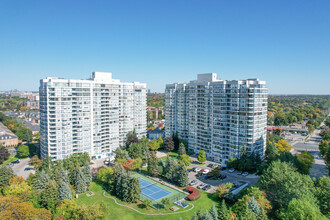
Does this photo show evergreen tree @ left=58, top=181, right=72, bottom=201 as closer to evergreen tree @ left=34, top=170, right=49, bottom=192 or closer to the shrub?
evergreen tree @ left=34, top=170, right=49, bottom=192

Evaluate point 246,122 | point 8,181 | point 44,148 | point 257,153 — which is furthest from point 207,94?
point 8,181

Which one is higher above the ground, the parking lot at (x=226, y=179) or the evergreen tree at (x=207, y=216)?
the evergreen tree at (x=207, y=216)

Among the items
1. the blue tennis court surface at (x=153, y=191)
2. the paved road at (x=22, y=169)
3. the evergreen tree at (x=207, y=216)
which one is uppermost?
the evergreen tree at (x=207, y=216)

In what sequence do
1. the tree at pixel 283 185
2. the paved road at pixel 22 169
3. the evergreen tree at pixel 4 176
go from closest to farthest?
1. the tree at pixel 283 185
2. the evergreen tree at pixel 4 176
3. the paved road at pixel 22 169

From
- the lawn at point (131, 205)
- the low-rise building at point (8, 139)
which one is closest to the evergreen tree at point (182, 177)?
the lawn at point (131, 205)

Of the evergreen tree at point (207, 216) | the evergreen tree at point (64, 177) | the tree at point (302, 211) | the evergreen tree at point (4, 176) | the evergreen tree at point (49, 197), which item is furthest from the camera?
the evergreen tree at point (64, 177)

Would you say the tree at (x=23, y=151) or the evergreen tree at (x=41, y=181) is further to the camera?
the tree at (x=23, y=151)

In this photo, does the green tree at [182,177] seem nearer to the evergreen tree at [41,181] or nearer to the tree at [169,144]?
the tree at [169,144]
